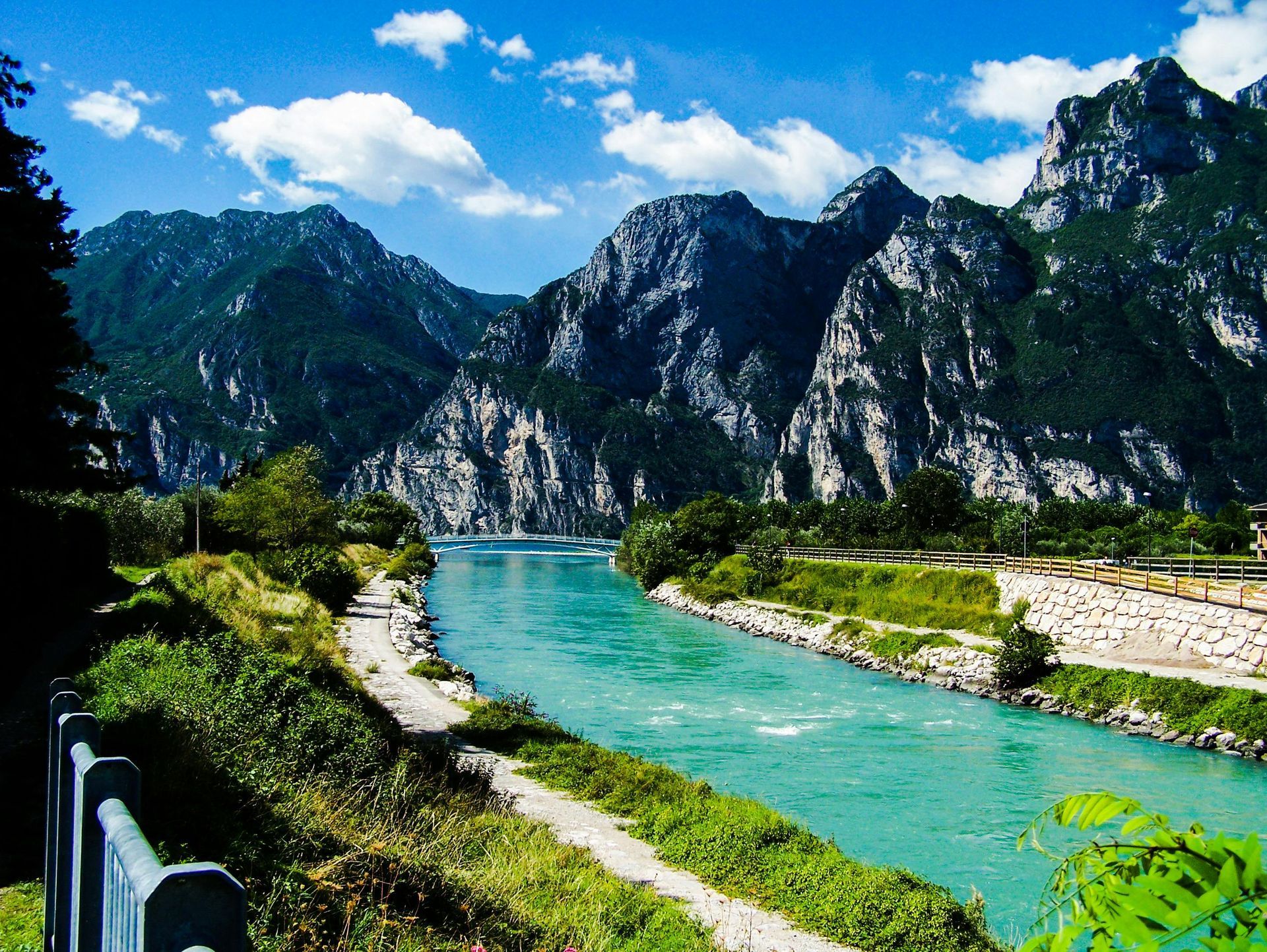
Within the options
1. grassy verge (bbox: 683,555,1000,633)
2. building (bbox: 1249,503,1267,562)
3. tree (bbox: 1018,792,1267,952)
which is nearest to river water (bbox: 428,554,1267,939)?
grassy verge (bbox: 683,555,1000,633)

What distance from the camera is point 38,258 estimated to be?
1608 cm

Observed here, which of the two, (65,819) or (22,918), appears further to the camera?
(22,918)

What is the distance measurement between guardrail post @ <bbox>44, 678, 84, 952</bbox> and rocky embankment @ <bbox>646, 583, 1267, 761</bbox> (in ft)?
90.9

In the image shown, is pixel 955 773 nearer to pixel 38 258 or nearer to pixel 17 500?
pixel 38 258

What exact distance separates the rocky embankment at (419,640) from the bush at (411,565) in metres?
15.7

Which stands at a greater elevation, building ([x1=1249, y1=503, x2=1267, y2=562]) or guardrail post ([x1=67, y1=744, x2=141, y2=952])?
guardrail post ([x1=67, y1=744, x2=141, y2=952])

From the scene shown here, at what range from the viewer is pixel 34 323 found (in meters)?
15.3

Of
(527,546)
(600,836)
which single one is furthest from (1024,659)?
(527,546)

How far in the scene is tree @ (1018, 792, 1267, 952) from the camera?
1.84 metres

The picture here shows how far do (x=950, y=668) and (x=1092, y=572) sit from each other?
31.3 ft

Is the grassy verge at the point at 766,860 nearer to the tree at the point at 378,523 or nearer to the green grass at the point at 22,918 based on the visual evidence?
the green grass at the point at 22,918

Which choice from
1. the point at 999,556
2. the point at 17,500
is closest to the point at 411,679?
the point at 17,500

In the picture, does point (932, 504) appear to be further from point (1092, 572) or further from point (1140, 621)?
point (1140, 621)

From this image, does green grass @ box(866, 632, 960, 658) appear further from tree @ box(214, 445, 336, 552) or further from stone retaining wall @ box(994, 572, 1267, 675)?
tree @ box(214, 445, 336, 552)
